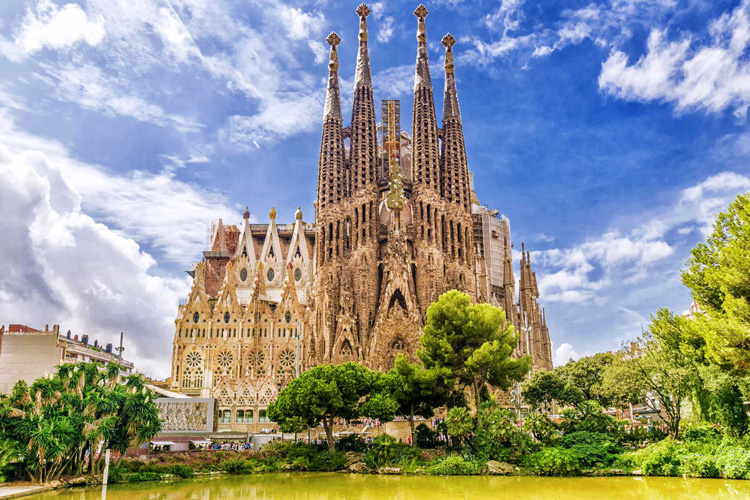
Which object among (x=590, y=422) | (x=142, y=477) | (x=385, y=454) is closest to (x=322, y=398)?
(x=385, y=454)

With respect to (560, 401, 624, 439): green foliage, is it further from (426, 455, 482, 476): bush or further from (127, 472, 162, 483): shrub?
(127, 472, 162, 483): shrub

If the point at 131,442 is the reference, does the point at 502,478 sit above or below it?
below

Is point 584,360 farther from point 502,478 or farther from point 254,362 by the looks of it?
point 254,362

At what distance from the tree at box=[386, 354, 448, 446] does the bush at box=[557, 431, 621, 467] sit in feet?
23.0

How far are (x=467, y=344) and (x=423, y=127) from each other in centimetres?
3363

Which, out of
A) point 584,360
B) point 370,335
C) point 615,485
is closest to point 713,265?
point 615,485

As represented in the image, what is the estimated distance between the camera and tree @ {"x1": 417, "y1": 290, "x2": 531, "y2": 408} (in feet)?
108

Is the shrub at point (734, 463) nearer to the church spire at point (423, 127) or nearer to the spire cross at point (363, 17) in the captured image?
the church spire at point (423, 127)

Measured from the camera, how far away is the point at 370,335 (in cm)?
5428

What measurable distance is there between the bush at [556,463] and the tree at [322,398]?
841cm

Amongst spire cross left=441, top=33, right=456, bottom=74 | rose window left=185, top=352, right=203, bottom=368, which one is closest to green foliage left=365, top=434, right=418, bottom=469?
rose window left=185, top=352, right=203, bottom=368

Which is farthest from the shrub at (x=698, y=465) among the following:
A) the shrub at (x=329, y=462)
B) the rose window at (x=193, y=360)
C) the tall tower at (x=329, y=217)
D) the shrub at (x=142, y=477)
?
the rose window at (x=193, y=360)

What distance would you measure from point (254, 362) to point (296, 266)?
13.5 metres

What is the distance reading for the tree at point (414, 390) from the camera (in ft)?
107
